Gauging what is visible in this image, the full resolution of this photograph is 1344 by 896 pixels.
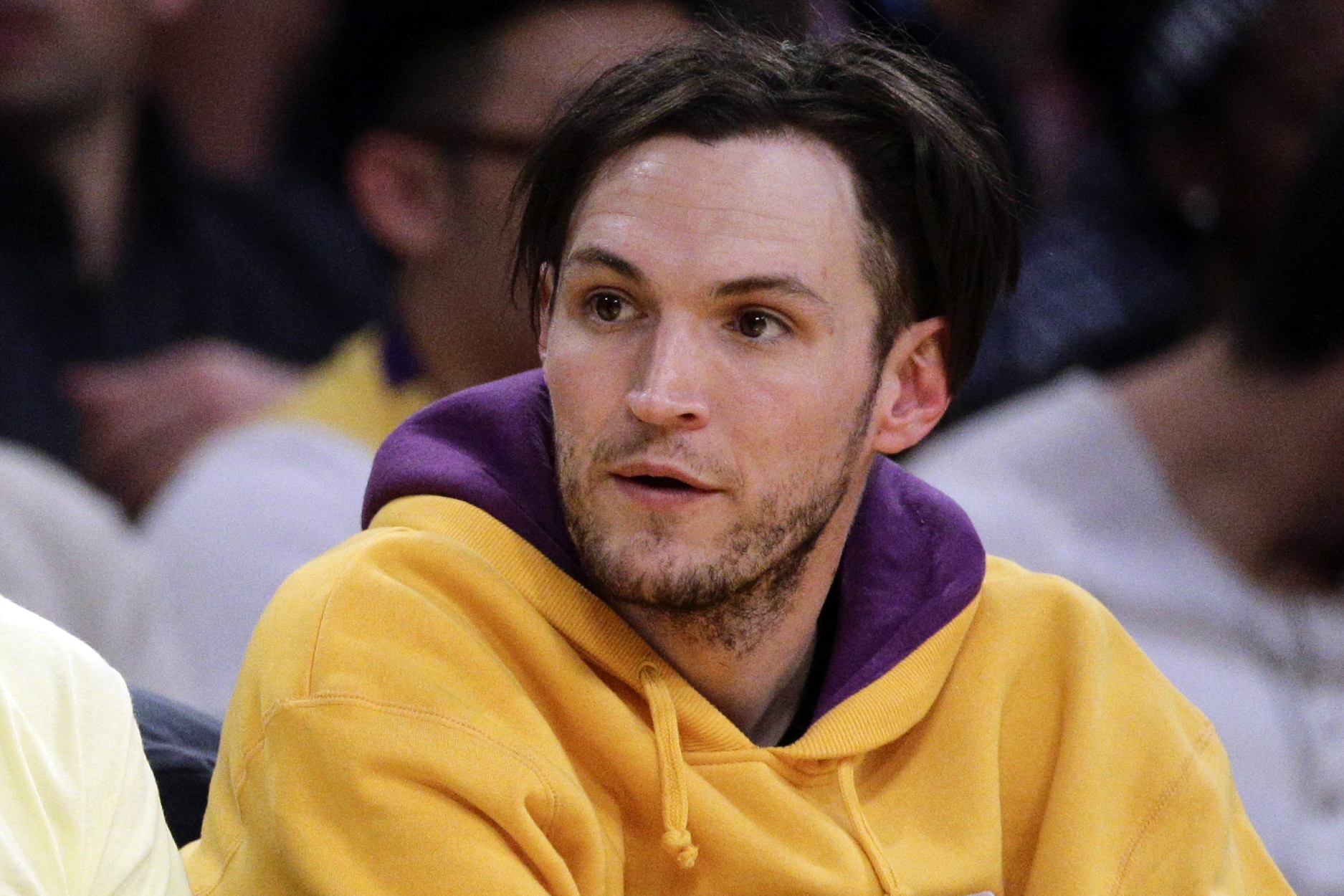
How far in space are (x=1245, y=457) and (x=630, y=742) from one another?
6.05 ft

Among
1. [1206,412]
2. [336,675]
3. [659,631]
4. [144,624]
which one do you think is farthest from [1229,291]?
[336,675]

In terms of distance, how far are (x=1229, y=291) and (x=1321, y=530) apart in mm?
677

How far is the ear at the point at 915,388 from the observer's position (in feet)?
5.63

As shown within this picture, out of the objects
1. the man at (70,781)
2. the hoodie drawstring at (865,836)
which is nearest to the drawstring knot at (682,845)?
the hoodie drawstring at (865,836)

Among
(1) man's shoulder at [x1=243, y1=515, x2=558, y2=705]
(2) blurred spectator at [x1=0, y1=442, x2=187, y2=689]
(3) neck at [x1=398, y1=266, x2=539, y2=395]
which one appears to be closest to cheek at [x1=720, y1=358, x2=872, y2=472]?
(1) man's shoulder at [x1=243, y1=515, x2=558, y2=705]

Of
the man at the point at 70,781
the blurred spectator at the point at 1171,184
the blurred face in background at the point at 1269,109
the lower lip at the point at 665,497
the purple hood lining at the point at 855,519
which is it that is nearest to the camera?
the man at the point at 70,781

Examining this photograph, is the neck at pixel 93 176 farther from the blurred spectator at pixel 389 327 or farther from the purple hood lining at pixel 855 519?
the purple hood lining at pixel 855 519

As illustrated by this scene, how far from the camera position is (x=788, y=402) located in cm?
157

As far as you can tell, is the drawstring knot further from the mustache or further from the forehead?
the forehead

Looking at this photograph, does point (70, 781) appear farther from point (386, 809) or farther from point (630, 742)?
point (630, 742)

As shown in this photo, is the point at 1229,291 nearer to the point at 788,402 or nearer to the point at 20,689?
the point at 788,402

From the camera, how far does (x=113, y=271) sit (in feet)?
10.5

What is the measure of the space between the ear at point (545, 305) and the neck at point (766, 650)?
260 mm

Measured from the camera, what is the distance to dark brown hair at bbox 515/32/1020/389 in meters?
1.64
